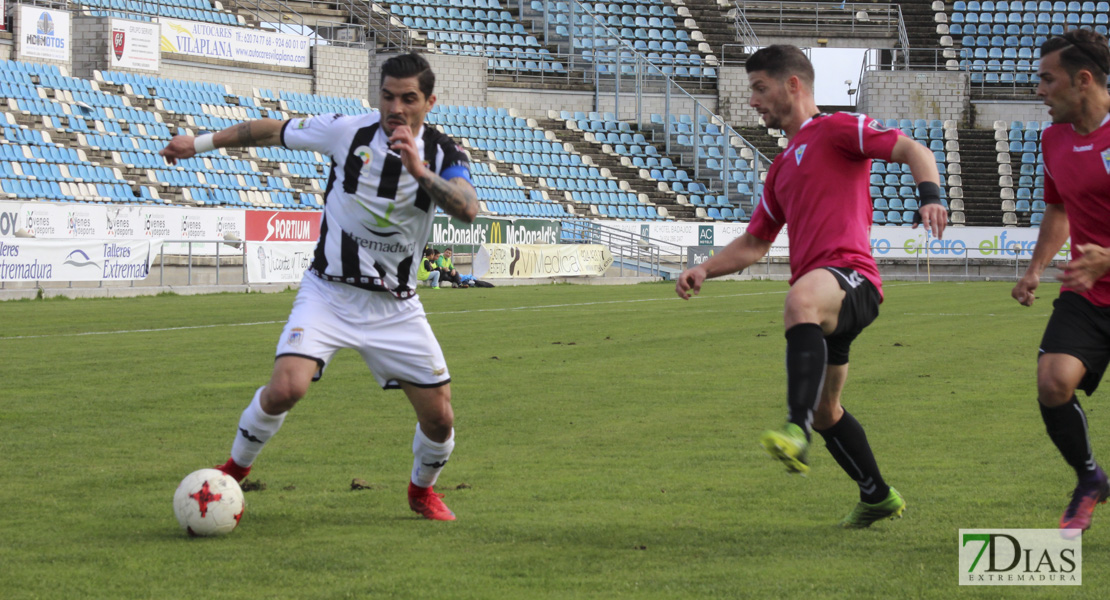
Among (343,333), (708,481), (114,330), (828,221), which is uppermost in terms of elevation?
(828,221)

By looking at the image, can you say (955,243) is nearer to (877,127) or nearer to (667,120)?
(667,120)

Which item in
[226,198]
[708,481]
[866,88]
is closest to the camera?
[708,481]

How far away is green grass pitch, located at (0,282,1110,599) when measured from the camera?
4.64 m

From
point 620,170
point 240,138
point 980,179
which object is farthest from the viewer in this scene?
point 980,179

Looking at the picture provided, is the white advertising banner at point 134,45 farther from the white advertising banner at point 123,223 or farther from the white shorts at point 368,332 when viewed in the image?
the white shorts at point 368,332

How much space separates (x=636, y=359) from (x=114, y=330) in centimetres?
753

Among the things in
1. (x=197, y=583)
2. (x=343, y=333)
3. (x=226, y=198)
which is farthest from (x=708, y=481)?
(x=226, y=198)

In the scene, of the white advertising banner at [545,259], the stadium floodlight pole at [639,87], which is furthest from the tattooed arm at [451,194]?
the stadium floodlight pole at [639,87]

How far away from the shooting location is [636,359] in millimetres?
13602

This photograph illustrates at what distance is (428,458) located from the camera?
579 cm

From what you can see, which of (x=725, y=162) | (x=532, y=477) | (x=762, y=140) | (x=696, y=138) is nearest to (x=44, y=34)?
(x=696, y=138)

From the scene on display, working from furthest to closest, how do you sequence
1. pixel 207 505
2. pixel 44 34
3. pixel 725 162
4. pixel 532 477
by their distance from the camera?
pixel 725 162
pixel 44 34
pixel 532 477
pixel 207 505

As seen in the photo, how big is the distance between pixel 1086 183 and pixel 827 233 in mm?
1144

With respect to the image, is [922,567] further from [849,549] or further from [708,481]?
[708,481]
